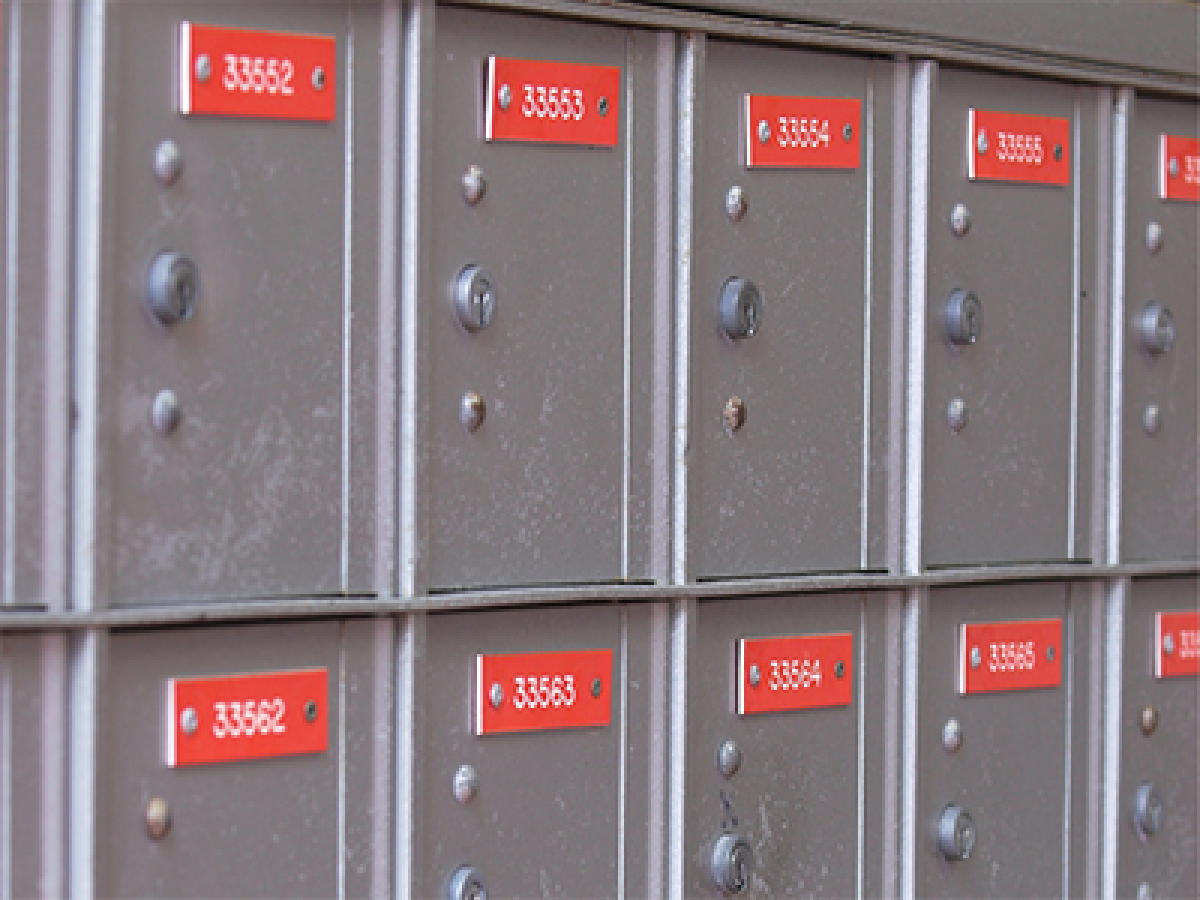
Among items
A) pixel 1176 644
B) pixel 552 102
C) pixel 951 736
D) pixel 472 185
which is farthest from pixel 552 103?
pixel 1176 644

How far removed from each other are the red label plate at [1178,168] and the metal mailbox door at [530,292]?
0.79 meters

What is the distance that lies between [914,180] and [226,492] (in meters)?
0.89

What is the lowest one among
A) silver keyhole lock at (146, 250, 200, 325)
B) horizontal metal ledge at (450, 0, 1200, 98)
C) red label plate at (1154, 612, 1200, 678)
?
red label plate at (1154, 612, 1200, 678)

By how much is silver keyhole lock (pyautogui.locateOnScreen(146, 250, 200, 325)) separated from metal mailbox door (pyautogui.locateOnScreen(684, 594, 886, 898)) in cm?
65

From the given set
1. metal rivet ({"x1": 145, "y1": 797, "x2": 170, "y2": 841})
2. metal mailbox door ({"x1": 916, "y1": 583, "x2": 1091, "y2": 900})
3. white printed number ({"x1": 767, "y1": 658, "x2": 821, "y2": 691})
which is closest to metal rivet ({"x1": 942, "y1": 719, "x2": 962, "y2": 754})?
metal mailbox door ({"x1": 916, "y1": 583, "x2": 1091, "y2": 900})

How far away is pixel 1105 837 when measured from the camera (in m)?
2.28

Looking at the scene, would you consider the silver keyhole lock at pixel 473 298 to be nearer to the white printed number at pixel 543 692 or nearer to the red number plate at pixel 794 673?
the white printed number at pixel 543 692

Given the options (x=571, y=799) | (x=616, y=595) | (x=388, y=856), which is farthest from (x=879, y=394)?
(x=388, y=856)

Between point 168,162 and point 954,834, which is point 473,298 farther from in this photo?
→ point 954,834

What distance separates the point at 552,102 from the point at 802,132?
12.4 inches

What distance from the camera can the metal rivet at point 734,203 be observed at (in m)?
1.92

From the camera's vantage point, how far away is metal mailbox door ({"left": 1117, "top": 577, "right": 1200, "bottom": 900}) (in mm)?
2289

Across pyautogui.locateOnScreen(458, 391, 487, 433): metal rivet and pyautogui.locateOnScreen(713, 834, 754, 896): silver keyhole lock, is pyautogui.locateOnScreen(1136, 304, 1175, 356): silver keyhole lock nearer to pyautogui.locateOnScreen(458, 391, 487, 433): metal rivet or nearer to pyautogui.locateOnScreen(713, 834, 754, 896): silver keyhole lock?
pyautogui.locateOnScreen(713, 834, 754, 896): silver keyhole lock

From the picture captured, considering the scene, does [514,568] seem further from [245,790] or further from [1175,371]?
[1175,371]
